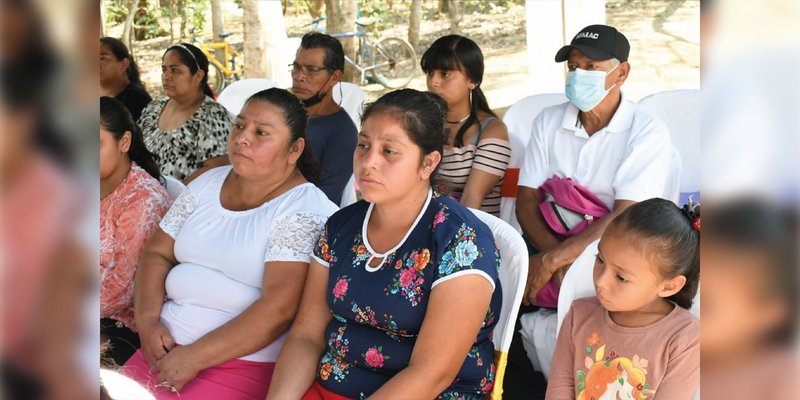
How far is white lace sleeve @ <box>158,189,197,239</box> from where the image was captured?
262 cm

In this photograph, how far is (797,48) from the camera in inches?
20.4

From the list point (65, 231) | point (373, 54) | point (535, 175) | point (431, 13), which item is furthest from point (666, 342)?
point (431, 13)

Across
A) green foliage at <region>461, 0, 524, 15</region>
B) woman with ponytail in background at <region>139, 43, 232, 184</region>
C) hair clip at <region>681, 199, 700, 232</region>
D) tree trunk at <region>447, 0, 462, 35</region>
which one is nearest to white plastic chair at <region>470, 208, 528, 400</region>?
hair clip at <region>681, 199, 700, 232</region>

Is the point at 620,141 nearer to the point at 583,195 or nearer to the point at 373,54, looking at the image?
the point at 583,195

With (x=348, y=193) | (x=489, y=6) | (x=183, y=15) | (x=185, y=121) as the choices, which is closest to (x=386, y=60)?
(x=489, y=6)

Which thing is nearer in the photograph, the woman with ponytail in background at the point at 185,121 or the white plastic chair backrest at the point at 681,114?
the white plastic chair backrest at the point at 681,114

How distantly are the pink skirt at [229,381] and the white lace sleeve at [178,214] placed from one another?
47 cm

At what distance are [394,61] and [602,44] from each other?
26.4ft

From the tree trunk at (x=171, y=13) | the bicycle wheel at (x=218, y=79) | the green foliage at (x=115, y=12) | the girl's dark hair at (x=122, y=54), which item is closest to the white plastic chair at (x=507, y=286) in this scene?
the girl's dark hair at (x=122, y=54)

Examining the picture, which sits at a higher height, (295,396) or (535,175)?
(535,175)

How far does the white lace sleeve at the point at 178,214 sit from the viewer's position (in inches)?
103

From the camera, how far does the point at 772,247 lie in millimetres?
523

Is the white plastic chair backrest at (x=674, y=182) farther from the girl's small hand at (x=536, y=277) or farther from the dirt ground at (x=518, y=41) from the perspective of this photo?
the dirt ground at (x=518, y=41)

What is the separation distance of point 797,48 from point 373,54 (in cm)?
1054
